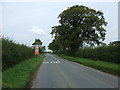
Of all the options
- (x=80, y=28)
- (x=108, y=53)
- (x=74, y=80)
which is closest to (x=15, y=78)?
(x=74, y=80)

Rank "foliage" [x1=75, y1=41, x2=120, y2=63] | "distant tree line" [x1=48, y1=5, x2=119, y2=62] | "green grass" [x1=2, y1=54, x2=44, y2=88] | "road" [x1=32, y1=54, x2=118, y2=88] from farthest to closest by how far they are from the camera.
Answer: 1. "distant tree line" [x1=48, y1=5, x2=119, y2=62]
2. "foliage" [x1=75, y1=41, x2=120, y2=63]
3. "road" [x1=32, y1=54, x2=118, y2=88]
4. "green grass" [x1=2, y1=54, x2=44, y2=88]

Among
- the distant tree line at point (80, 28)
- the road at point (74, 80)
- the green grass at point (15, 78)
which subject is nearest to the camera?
the green grass at point (15, 78)

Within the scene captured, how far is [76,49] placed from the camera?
44469 mm

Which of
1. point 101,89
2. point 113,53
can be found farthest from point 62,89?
point 113,53

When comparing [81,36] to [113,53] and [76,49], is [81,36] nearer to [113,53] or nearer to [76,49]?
[76,49]

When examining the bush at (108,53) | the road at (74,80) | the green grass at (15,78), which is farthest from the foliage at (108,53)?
the green grass at (15,78)

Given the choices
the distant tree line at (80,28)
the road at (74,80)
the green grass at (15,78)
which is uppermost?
the distant tree line at (80,28)

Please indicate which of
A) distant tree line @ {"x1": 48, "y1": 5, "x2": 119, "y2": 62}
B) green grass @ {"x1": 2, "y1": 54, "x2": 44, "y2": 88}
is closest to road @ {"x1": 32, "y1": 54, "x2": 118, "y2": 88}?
green grass @ {"x1": 2, "y1": 54, "x2": 44, "y2": 88}

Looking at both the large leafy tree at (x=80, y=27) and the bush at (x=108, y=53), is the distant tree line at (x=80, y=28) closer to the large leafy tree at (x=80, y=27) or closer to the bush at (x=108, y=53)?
the large leafy tree at (x=80, y=27)

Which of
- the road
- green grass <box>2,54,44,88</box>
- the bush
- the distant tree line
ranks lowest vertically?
the road

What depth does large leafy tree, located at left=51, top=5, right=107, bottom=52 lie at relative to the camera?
137 feet

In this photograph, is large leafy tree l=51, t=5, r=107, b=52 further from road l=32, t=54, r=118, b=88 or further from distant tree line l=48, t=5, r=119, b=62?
road l=32, t=54, r=118, b=88

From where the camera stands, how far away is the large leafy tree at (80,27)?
41.6 meters

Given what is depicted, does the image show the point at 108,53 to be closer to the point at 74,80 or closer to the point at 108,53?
the point at 108,53
